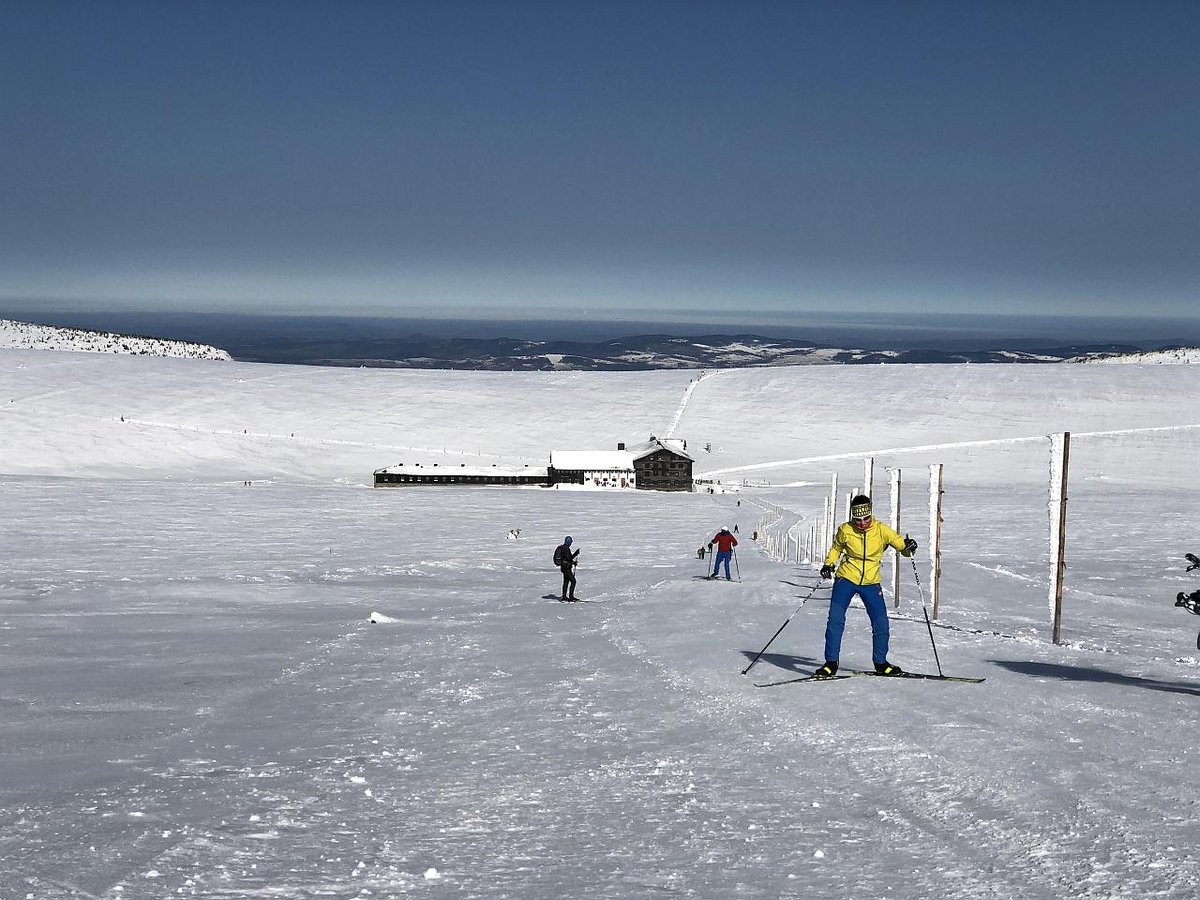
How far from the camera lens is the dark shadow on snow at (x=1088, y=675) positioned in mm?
10180

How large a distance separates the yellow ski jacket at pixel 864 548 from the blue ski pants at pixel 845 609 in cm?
9

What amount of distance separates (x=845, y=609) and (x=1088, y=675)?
267 cm

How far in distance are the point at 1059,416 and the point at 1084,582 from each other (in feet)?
258

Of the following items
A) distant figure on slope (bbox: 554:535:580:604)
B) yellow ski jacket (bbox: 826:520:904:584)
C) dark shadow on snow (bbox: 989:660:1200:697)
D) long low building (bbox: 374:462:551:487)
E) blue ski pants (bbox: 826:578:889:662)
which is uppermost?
yellow ski jacket (bbox: 826:520:904:584)

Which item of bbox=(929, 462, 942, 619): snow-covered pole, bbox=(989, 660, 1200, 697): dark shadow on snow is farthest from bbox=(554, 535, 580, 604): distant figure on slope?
bbox=(989, 660, 1200, 697): dark shadow on snow

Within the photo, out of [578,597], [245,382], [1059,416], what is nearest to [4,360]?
[245,382]

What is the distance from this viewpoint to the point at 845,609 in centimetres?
1025

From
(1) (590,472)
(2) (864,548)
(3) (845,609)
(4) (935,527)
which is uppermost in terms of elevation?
(2) (864,548)

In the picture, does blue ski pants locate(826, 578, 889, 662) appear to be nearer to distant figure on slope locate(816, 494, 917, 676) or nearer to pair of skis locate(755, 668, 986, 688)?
distant figure on slope locate(816, 494, 917, 676)

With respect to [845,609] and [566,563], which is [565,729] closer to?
[845,609]

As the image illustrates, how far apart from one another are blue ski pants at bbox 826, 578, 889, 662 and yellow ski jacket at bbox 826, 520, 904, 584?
0.09m

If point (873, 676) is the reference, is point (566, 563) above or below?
below

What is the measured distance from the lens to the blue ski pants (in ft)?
33.6

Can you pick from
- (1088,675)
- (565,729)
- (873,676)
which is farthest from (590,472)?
(565,729)
